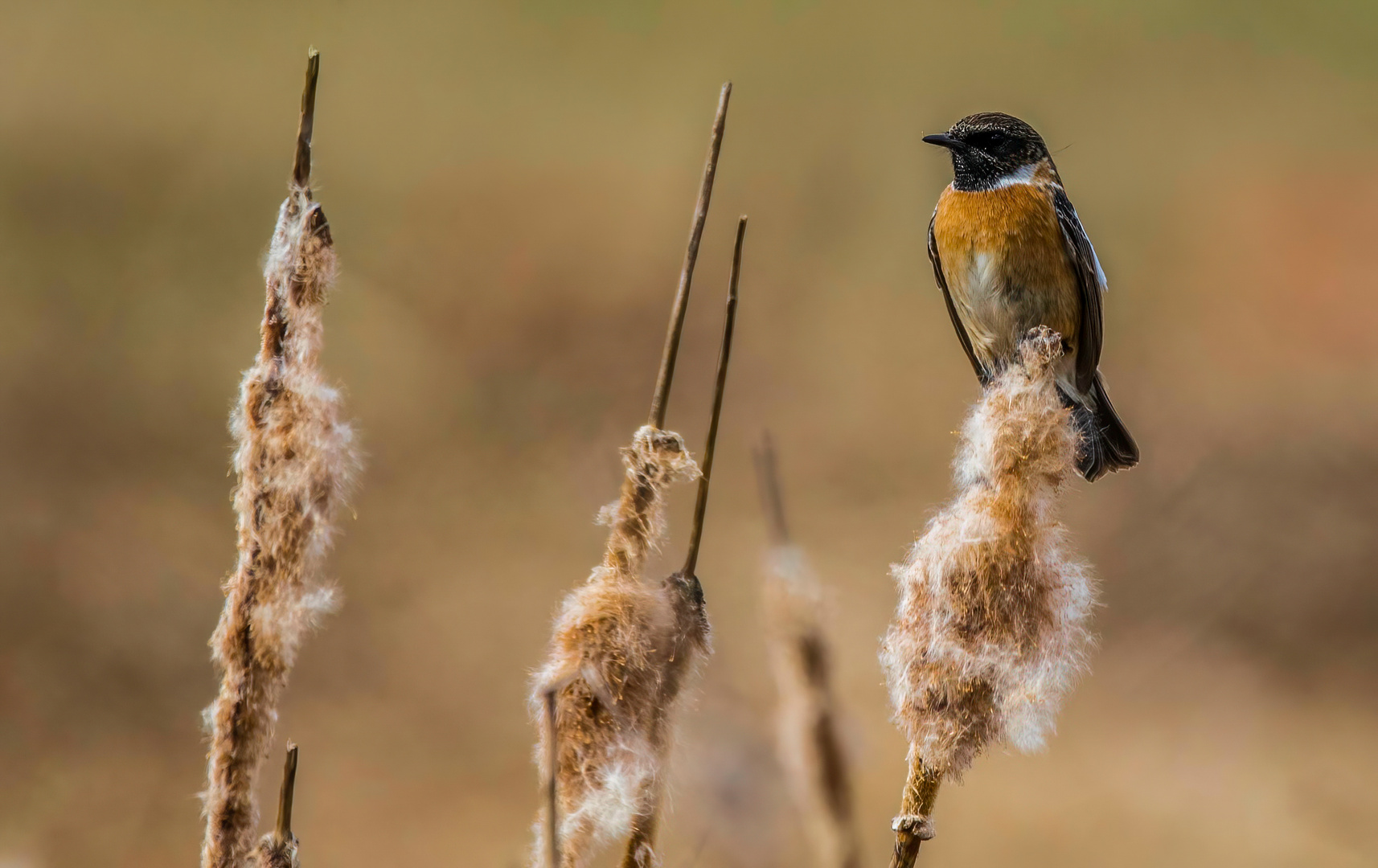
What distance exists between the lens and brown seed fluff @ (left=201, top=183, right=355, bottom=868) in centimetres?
51

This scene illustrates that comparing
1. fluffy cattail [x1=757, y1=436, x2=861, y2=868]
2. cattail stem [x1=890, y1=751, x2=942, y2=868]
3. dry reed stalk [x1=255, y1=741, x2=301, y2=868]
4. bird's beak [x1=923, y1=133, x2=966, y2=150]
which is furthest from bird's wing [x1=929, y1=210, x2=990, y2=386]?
dry reed stalk [x1=255, y1=741, x2=301, y2=868]

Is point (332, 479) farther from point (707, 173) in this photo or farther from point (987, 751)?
point (987, 751)

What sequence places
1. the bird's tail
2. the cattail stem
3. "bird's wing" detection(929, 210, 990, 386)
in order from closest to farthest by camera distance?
the cattail stem → the bird's tail → "bird's wing" detection(929, 210, 990, 386)

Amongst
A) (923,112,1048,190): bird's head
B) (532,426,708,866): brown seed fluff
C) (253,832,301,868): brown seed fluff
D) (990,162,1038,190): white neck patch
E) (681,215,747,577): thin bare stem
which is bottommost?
(253,832,301,868): brown seed fluff

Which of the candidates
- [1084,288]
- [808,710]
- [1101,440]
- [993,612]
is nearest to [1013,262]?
[1084,288]

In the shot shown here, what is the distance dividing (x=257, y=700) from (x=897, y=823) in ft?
1.19

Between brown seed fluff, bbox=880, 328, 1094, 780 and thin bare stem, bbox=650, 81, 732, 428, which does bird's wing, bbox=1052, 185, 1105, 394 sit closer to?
brown seed fluff, bbox=880, 328, 1094, 780

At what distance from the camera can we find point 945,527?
0.71 meters

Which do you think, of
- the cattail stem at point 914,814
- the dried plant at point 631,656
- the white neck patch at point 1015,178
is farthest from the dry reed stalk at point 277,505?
the white neck patch at point 1015,178

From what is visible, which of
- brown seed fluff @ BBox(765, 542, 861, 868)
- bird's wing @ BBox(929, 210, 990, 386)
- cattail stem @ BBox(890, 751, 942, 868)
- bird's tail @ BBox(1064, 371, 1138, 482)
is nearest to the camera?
brown seed fluff @ BBox(765, 542, 861, 868)

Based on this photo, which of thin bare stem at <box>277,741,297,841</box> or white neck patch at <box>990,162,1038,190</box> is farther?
white neck patch at <box>990,162,1038,190</box>

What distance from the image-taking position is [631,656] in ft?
1.82

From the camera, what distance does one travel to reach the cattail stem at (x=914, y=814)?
1.86ft

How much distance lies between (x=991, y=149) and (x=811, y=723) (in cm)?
101
